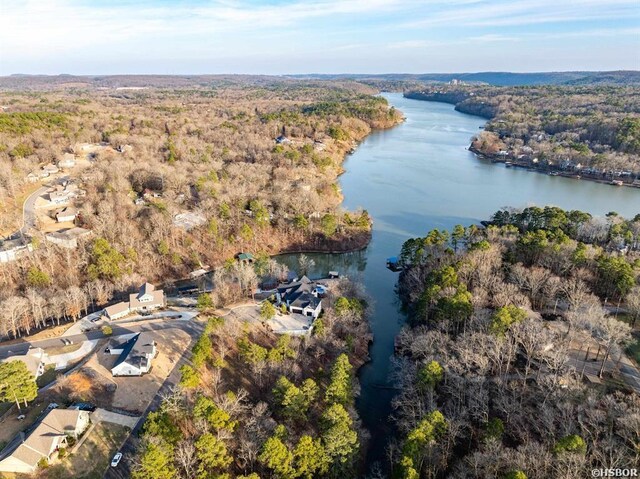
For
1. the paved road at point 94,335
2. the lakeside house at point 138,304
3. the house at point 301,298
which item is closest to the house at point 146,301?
the lakeside house at point 138,304

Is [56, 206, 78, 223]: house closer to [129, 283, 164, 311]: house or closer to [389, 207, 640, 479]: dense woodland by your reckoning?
[129, 283, 164, 311]: house

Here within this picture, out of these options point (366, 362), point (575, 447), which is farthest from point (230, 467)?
point (575, 447)

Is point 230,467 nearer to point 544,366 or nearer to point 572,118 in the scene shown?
point 544,366

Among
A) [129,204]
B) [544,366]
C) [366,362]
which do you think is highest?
[129,204]

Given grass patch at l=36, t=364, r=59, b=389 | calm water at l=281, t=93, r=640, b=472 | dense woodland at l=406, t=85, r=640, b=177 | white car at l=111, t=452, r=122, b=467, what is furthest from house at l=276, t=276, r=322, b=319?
A: dense woodland at l=406, t=85, r=640, b=177

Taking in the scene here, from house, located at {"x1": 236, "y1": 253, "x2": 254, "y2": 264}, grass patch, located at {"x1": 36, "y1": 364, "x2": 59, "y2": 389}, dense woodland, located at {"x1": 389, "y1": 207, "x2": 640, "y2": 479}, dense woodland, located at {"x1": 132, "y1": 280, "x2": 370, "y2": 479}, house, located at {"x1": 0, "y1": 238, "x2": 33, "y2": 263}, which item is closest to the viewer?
dense woodland, located at {"x1": 389, "y1": 207, "x2": 640, "y2": 479}

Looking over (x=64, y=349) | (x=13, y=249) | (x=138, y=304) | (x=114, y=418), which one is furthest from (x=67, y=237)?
(x=114, y=418)
